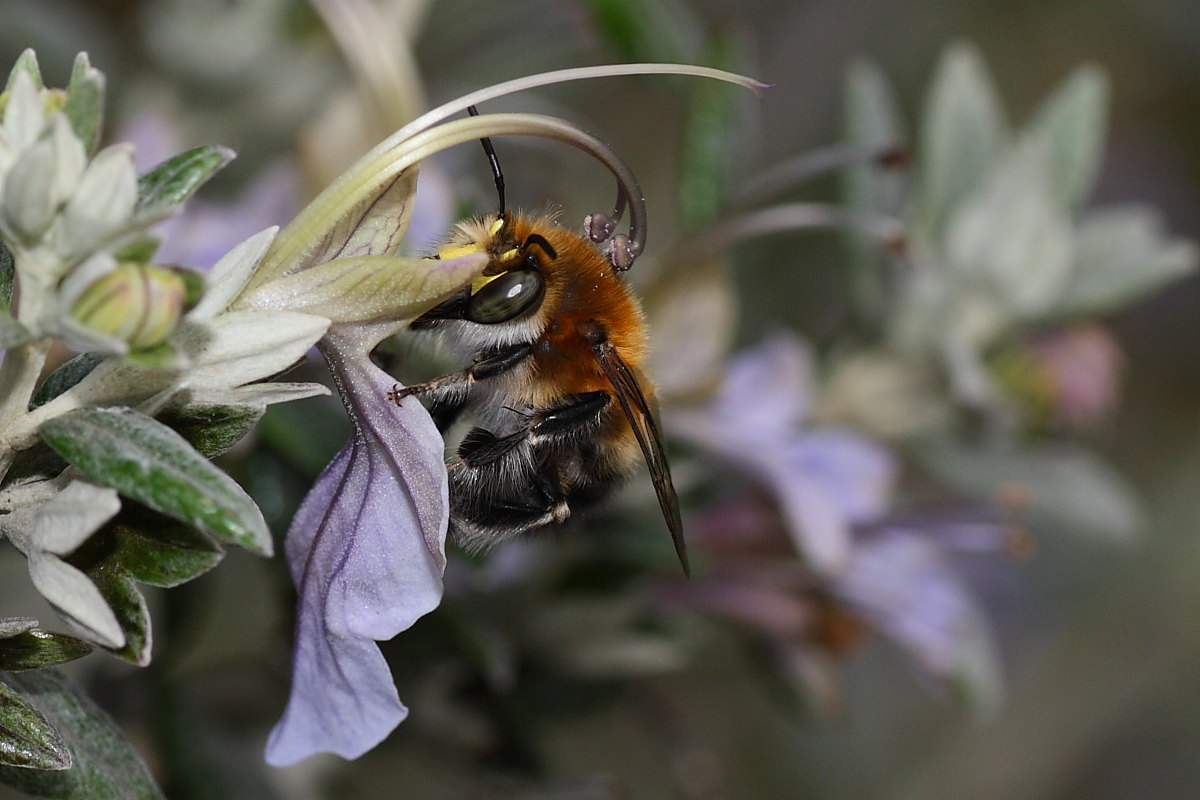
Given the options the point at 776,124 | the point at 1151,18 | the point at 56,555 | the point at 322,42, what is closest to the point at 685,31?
the point at 322,42

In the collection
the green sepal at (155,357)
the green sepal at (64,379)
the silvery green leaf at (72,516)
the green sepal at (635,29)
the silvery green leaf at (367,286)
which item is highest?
the green sepal at (635,29)

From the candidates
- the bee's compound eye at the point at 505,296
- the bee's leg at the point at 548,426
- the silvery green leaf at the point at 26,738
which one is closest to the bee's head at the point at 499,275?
the bee's compound eye at the point at 505,296

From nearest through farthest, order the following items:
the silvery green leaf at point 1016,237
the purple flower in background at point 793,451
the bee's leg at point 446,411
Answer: the bee's leg at point 446,411
the purple flower in background at point 793,451
the silvery green leaf at point 1016,237

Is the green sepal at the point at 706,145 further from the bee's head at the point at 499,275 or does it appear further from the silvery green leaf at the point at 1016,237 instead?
the bee's head at the point at 499,275

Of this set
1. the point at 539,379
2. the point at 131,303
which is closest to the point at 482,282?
the point at 539,379

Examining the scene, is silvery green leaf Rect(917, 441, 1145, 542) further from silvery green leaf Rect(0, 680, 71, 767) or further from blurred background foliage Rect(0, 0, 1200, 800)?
silvery green leaf Rect(0, 680, 71, 767)

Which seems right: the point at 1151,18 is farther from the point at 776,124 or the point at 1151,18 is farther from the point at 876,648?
the point at 876,648
